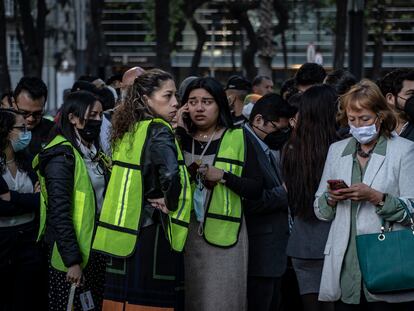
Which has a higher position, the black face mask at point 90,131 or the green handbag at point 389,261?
the black face mask at point 90,131

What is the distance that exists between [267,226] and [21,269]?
2.01 meters

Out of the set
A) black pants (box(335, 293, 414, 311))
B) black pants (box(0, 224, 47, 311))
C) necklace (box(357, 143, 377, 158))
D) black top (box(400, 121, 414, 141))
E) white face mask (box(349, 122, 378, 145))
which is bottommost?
black pants (box(0, 224, 47, 311))

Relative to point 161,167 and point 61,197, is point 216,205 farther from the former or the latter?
point 61,197

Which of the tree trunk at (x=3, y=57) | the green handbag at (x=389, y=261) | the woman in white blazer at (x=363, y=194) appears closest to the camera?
the green handbag at (x=389, y=261)

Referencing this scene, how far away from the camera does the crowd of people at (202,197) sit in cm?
627

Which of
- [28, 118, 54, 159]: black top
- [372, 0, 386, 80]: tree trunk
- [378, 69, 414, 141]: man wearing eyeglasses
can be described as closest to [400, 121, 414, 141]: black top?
[378, 69, 414, 141]: man wearing eyeglasses

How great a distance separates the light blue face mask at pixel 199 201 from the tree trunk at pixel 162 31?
81.7ft

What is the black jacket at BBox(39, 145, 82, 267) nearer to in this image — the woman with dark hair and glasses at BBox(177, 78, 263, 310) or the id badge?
the id badge

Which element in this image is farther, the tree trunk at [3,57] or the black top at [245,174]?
the tree trunk at [3,57]

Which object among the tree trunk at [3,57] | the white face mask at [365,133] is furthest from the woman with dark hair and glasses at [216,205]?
the tree trunk at [3,57]

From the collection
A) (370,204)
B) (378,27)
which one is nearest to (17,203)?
(370,204)

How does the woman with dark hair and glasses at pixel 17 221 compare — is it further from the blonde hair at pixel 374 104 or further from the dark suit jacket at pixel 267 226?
the blonde hair at pixel 374 104

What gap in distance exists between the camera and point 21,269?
8.28 metres

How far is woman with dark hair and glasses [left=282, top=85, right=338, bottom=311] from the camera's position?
708 centimetres
